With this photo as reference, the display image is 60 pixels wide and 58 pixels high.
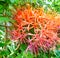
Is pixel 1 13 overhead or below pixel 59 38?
overhead

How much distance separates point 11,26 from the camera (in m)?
1.08

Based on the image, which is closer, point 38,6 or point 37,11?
point 37,11

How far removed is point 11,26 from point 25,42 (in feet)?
0.35

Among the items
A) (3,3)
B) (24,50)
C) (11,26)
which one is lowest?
(24,50)

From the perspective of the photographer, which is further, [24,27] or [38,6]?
[38,6]

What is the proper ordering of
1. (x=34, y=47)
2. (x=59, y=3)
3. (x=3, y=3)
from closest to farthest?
(x=34, y=47)
(x=3, y=3)
(x=59, y=3)

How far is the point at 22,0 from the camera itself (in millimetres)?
1170

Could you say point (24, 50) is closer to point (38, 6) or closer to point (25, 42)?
point (25, 42)

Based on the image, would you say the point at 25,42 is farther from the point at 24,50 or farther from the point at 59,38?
the point at 59,38

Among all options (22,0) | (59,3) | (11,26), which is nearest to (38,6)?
(22,0)

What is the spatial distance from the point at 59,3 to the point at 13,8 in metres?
0.46

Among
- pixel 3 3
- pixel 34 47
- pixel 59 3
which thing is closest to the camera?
pixel 34 47

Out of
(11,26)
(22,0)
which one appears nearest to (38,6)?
(22,0)

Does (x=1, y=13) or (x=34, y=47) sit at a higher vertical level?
(x=1, y=13)
